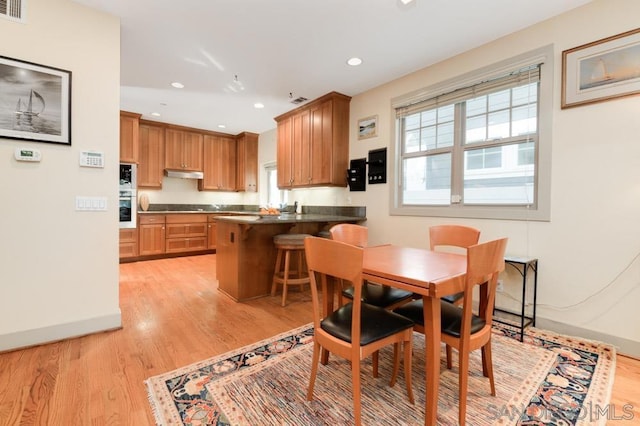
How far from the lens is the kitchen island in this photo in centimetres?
314

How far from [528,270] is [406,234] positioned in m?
1.24

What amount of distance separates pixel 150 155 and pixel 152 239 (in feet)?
5.45

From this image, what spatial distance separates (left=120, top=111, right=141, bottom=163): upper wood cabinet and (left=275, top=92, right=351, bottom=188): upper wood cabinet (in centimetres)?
262

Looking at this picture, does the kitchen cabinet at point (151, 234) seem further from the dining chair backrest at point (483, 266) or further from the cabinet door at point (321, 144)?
the dining chair backrest at point (483, 266)

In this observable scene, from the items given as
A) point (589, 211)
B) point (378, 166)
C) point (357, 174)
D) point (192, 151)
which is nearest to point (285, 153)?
point (357, 174)

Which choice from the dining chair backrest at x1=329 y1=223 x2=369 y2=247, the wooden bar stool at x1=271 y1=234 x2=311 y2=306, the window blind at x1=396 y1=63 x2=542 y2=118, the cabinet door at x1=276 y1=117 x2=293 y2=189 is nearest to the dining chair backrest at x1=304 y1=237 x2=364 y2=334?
the dining chair backrest at x1=329 y1=223 x2=369 y2=247

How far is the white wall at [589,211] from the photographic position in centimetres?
206

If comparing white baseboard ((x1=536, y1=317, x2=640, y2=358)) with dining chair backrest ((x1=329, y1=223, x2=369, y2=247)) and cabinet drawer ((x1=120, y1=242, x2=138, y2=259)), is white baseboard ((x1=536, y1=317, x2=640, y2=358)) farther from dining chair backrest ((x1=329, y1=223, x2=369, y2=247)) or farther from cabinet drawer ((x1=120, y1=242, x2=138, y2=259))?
cabinet drawer ((x1=120, y1=242, x2=138, y2=259))

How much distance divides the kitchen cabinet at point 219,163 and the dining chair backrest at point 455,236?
5.24 metres

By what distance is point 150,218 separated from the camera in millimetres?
5270

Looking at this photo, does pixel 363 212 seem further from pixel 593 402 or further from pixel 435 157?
pixel 593 402

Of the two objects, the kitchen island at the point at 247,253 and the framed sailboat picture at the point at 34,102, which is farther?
the kitchen island at the point at 247,253

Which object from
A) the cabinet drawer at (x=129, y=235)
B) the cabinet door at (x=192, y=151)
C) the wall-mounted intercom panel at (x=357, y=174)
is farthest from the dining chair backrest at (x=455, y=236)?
the cabinet door at (x=192, y=151)

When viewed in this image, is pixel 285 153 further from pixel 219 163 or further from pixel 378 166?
pixel 219 163
